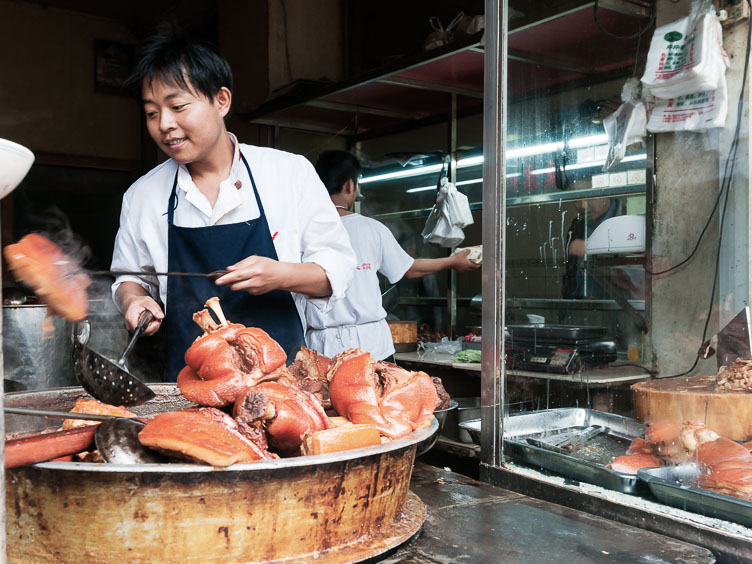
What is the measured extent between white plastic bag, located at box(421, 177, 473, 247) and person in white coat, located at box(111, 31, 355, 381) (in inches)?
118

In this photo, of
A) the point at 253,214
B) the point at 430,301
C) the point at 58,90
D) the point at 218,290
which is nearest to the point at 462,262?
the point at 430,301

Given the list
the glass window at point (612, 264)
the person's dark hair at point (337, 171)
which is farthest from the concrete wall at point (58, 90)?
the glass window at point (612, 264)

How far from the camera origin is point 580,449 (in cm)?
186

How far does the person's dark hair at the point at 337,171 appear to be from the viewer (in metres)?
4.29

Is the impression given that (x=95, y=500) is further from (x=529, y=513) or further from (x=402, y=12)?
(x=402, y=12)

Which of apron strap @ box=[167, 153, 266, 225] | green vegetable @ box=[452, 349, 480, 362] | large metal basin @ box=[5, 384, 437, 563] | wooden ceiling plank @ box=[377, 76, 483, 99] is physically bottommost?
green vegetable @ box=[452, 349, 480, 362]

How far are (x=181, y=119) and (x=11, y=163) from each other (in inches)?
60.7

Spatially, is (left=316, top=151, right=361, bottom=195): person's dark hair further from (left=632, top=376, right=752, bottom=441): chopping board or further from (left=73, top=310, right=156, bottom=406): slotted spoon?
(left=73, top=310, right=156, bottom=406): slotted spoon

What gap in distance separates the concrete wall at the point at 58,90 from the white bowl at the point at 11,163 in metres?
7.78

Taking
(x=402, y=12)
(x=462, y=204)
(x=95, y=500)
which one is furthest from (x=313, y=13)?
(x=95, y=500)

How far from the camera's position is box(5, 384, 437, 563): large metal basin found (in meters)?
1.02

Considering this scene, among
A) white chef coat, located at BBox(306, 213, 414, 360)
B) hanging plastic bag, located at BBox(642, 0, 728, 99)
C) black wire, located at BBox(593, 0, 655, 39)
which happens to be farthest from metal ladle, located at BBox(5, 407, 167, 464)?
white chef coat, located at BBox(306, 213, 414, 360)

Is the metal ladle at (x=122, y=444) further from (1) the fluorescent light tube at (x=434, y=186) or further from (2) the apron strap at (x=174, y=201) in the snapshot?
(1) the fluorescent light tube at (x=434, y=186)

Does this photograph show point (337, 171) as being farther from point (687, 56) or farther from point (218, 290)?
point (687, 56)
